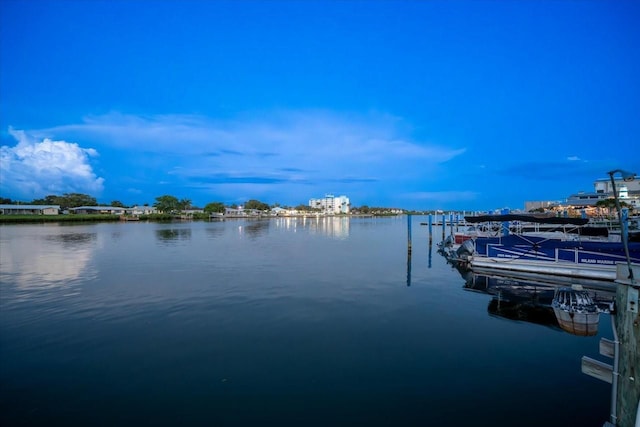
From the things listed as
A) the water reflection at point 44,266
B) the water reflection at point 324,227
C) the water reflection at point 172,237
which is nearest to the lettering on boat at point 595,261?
the water reflection at point 44,266

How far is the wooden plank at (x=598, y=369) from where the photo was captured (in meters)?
4.76

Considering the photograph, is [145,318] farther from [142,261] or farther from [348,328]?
[142,261]

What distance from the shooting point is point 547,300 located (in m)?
15.4

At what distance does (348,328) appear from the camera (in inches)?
458

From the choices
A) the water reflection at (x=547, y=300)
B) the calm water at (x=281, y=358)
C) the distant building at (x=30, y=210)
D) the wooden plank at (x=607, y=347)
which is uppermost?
the distant building at (x=30, y=210)

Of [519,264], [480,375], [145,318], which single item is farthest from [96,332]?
[519,264]

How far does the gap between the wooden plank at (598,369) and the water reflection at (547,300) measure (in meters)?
0.89

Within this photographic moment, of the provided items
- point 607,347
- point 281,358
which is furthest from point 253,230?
point 607,347

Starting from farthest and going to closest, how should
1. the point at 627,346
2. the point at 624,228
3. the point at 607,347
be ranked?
1. the point at 624,228
2. the point at 607,347
3. the point at 627,346

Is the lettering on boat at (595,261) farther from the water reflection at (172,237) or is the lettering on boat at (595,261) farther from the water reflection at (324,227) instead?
the water reflection at (172,237)

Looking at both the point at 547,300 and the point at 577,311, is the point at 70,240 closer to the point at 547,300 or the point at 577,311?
the point at 547,300

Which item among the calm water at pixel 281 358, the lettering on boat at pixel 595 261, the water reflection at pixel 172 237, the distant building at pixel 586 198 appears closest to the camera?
the calm water at pixel 281 358

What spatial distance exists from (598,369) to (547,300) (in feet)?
40.8

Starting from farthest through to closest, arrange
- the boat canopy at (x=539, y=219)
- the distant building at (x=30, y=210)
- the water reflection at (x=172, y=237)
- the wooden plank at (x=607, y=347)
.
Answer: the distant building at (x=30, y=210) → the water reflection at (x=172, y=237) → the boat canopy at (x=539, y=219) → the wooden plank at (x=607, y=347)
